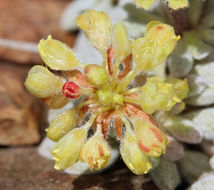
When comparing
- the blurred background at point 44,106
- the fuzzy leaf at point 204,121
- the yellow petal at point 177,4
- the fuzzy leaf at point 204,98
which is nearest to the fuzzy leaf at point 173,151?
the blurred background at point 44,106

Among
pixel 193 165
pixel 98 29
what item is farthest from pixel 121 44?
pixel 193 165

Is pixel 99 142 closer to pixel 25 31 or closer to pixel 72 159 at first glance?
pixel 72 159

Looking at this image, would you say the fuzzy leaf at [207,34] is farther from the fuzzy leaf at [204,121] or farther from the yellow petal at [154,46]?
the yellow petal at [154,46]

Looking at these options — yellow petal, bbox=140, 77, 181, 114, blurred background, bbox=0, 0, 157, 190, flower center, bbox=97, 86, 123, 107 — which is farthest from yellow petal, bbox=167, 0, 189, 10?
blurred background, bbox=0, 0, 157, 190

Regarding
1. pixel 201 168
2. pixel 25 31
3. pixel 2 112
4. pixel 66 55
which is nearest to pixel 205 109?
pixel 201 168

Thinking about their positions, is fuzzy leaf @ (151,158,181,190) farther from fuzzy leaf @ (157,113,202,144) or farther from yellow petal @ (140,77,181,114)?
yellow petal @ (140,77,181,114)

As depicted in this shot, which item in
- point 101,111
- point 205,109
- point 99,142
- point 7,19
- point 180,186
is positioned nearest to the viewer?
point 99,142

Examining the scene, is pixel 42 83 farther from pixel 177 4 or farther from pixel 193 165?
pixel 193 165
